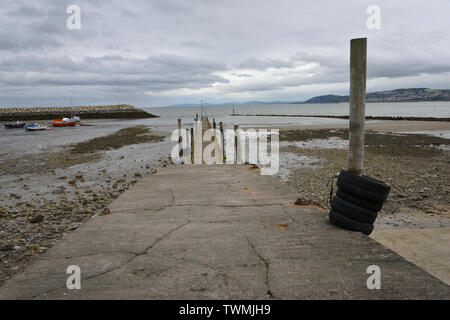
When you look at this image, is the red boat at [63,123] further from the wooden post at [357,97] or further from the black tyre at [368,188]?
the black tyre at [368,188]

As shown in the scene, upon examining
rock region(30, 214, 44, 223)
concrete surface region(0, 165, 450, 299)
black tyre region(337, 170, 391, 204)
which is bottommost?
rock region(30, 214, 44, 223)

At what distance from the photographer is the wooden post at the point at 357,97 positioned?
147 inches

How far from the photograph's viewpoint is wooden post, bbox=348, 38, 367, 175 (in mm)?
3725

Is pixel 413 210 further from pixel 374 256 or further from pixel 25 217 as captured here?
pixel 25 217

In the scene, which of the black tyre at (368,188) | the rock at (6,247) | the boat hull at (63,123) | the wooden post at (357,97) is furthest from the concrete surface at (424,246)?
the boat hull at (63,123)

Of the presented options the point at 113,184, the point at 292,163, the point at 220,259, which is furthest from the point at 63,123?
the point at 220,259

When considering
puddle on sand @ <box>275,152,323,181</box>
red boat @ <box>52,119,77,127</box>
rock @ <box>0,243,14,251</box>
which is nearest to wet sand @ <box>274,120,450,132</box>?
puddle on sand @ <box>275,152,323,181</box>

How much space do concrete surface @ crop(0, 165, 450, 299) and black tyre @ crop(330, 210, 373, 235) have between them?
0.11m

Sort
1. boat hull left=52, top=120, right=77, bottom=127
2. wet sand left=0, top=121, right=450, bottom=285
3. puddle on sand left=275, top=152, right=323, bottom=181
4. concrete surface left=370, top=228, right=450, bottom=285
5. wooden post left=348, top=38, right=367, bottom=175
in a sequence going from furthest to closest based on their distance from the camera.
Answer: boat hull left=52, top=120, right=77, bottom=127
puddle on sand left=275, top=152, right=323, bottom=181
wet sand left=0, top=121, right=450, bottom=285
concrete surface left=370, top=228, right=450, bottom=285
wooden post left=348, top=38, right=367, bottom=175

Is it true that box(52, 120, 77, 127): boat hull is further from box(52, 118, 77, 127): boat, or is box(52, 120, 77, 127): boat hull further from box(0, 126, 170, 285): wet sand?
box(0, 126, 170, 285): wet sand

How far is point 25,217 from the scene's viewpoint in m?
7.09

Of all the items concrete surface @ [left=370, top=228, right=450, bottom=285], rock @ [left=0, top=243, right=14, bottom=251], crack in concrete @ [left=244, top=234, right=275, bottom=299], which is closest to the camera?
crack in concrete @ [left=244, top=234, right=275, bottom=299]

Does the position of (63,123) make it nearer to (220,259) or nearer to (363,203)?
(220,259)
